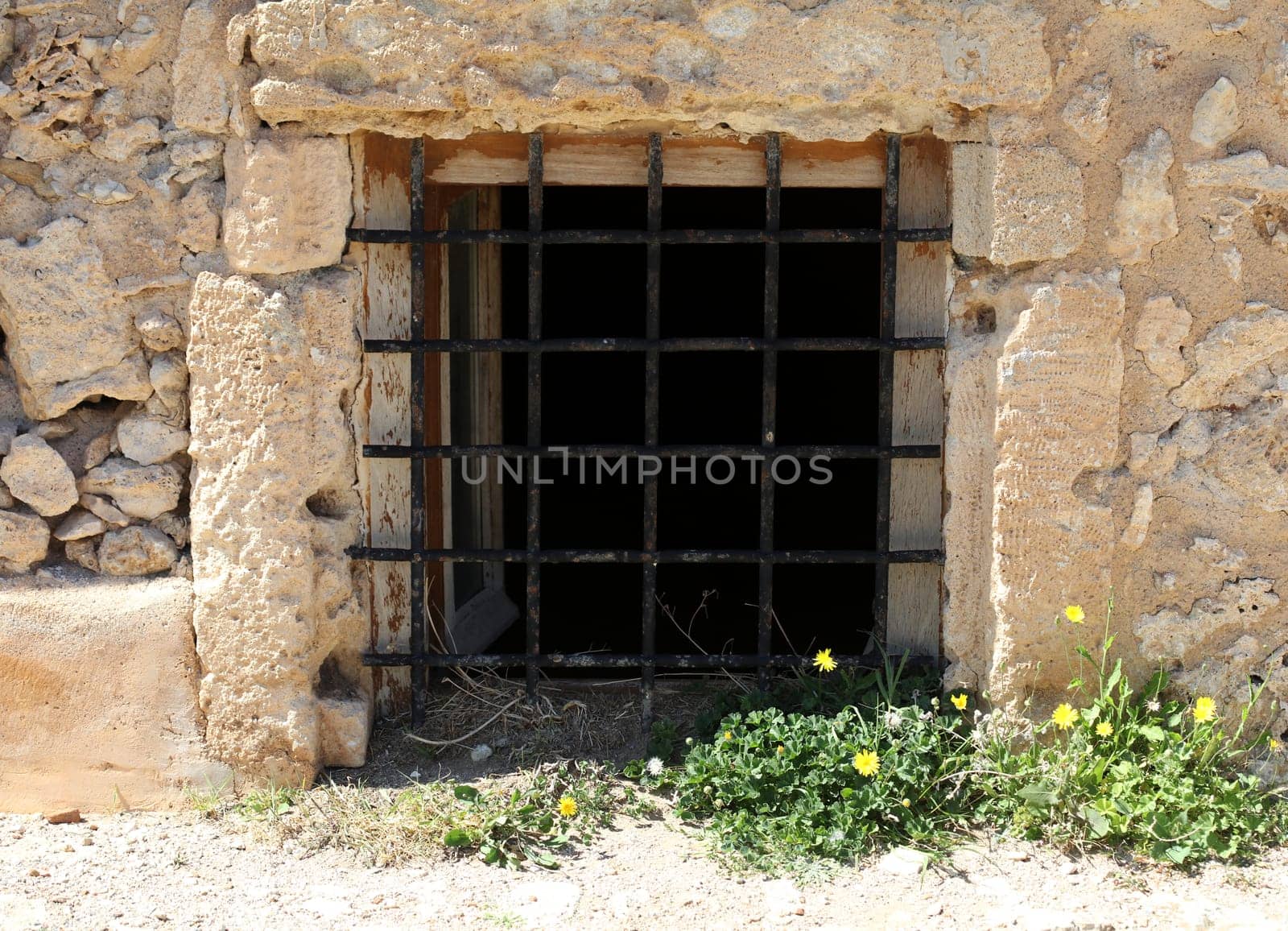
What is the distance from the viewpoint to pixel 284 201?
2.49 m

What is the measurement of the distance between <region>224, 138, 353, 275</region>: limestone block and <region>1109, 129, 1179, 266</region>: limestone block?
1627 millimetres

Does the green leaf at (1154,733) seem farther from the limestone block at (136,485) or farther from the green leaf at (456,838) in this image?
the limestone block at (136,485)

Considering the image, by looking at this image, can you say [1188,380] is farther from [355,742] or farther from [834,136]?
[355,742]

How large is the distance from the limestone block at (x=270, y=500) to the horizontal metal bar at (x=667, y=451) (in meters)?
0.13

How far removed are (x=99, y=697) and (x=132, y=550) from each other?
0.33m

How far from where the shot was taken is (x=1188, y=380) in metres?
2.50

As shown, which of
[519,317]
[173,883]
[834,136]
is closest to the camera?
[173,883]

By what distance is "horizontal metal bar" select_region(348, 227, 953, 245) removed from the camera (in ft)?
8.59

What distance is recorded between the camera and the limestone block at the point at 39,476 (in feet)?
8.41

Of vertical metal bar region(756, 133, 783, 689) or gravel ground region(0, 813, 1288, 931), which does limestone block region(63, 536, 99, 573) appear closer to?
gravel ground region(0, 813, 1288, 931)

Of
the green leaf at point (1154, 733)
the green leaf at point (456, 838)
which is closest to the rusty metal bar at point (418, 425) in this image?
the green leaf at point (456, 838)

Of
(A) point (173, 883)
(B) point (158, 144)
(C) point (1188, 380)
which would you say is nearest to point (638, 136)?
(B) point (158, 144)

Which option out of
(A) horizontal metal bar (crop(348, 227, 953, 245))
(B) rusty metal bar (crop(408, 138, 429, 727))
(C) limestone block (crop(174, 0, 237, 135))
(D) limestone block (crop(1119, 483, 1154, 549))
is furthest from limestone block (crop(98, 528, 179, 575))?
(D) limestone block (crop(1119, 483, 1154, 549))

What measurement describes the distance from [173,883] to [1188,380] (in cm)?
232
